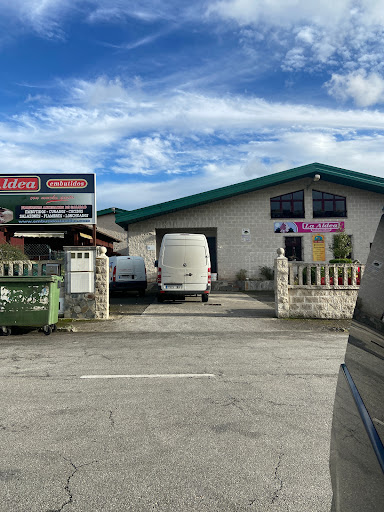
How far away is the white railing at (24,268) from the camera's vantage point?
1209 cm

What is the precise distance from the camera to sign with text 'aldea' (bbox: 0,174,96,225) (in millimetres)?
18188

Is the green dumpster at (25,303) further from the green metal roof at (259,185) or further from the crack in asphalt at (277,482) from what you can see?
the green metal roof at (259,185)

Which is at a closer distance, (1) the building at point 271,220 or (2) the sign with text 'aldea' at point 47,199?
(2) the sign with text 'aldea' at point 47,199

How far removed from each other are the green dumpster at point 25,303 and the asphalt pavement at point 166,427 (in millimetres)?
1484

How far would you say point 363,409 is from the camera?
5.12 feet

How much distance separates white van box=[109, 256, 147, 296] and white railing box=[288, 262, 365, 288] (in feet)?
32.1

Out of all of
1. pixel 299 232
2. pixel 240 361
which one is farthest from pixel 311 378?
pixel 299 232

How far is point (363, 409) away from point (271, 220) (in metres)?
24.9

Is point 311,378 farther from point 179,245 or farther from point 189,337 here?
point 179,245

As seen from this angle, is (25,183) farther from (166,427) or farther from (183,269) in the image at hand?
(166,427)

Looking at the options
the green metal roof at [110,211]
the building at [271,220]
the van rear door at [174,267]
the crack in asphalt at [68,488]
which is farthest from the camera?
the green metal roof at [110,211]

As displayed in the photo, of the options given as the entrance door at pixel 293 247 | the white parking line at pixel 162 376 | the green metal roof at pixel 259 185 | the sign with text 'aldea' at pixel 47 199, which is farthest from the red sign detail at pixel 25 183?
the white parking line at pixel 162 376

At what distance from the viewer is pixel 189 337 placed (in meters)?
9.55

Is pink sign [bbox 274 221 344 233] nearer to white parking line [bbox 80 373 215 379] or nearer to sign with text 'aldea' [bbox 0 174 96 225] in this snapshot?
sign with text 'aldea' [bbox 0 174 96 225]
